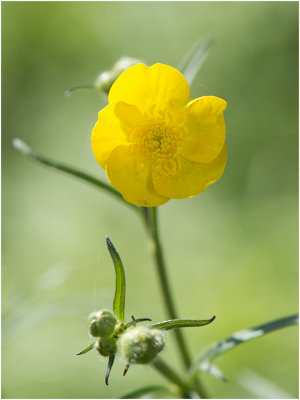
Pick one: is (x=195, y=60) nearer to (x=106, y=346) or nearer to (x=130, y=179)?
(x=130, y=179)

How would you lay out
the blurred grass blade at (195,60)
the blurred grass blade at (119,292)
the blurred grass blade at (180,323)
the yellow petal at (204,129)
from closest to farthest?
1. the blurred grass blade at (180,323)
2. the blurred grass blade at (119,292)
3. the yellow petal at (204,129)
4. the blurred grass blade at (195,60)

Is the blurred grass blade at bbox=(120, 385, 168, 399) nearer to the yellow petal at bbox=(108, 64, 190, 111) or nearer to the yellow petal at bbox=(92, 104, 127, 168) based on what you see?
the yellow petal at bbox=(92, 104, 127, 168)

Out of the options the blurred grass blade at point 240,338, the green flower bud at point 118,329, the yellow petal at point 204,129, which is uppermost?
the yellow petal at point 204,129

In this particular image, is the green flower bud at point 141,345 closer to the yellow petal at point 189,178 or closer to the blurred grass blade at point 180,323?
the blurred grass blade at point 180,323

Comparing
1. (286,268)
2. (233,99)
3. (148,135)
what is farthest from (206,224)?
(148,135)

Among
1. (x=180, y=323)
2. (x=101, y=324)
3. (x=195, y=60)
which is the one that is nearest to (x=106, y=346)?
(x=101, y=324)

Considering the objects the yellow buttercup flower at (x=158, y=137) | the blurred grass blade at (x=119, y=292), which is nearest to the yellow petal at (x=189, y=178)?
the yellow buttercup flower at (x=158, y=137)

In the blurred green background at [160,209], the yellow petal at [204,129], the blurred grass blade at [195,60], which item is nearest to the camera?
the yellow petal at [204,129]
